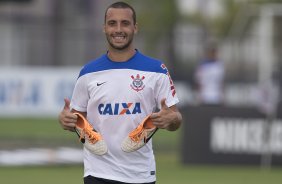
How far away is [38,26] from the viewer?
34.2 m

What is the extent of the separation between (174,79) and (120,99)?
89.8 ft

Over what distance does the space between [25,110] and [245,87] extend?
9.74 m

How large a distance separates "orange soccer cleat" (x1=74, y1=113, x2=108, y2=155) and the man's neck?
51 centimetres

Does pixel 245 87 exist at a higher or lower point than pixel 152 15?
lower

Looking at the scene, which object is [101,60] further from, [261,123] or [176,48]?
[176,48]

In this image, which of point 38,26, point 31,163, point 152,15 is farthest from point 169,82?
point 152,15

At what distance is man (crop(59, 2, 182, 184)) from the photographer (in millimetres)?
7477

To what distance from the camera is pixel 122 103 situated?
7.50 meters

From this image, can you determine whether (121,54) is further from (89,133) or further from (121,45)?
(89,133)

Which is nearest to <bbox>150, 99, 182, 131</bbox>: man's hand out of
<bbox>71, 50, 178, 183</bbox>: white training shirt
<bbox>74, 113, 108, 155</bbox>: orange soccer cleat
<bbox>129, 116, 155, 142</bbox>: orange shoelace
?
<bbox>129, 116, 155, 142</bbox>: orange shoelace

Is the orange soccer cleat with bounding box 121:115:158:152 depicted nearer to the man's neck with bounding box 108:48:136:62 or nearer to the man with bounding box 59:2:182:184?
the man with bounding box 59:2:182:184

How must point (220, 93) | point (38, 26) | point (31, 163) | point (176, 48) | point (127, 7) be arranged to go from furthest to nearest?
point (176, 48)
point (38, 26)
point (220, 93)
point (31, 163)
point (127, 7)

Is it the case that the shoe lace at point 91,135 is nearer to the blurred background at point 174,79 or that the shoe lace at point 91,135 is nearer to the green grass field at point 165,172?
the green grass field at point 165,172

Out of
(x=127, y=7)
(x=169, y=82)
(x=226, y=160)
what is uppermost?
(x=127, y=7)
